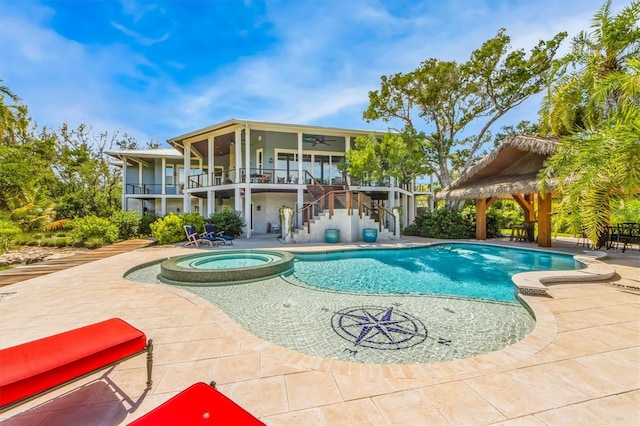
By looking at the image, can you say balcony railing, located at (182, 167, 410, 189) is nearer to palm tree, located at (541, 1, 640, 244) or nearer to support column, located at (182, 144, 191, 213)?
support column, located at (182, 144, 191, 213)

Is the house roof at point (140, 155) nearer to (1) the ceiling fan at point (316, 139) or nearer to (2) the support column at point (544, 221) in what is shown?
(1) the ceiling fan at point (316, 139)

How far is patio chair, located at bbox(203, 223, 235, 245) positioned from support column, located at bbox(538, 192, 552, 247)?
14084mm

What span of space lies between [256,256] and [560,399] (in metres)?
8.51

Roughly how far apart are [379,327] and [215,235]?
11.2 m

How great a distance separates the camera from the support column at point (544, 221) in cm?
1160

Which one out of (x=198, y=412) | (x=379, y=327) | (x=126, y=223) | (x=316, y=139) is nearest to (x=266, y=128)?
(x=316, y=139)

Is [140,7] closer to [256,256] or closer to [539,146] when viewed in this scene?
[256,256]

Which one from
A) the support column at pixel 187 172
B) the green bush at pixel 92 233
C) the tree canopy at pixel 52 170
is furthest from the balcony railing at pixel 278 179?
the tree canopy at pixel 52 170

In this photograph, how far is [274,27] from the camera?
877cm

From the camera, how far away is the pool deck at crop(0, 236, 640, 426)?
2.11m

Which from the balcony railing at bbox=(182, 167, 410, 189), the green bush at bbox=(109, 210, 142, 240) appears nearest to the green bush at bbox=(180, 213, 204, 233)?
the balcony railing at bbox=(182, 167, 410, 189)

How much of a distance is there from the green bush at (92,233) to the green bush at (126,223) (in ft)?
4.86

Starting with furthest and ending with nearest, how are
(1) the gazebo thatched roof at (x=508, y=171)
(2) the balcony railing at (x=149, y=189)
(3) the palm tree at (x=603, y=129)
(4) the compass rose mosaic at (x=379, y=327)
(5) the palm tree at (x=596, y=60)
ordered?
(2) the balcony railing at (x=149, y=189), (1) the gazebo thatched roof at (x=508, y=171), (5) the palm tree at (x=596, y=60), (3) the palm tree at (x=603, y=129), (4) the compass rose mosaic at (x=379, y=327)

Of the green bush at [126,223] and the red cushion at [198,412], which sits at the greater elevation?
the green bush at [126,223]
